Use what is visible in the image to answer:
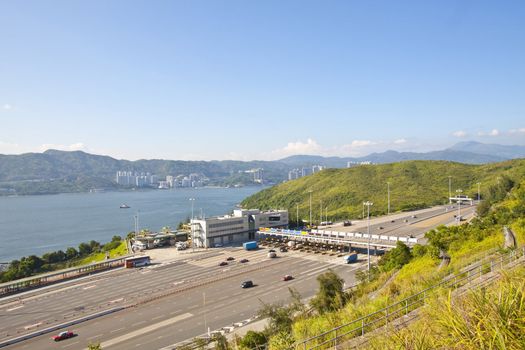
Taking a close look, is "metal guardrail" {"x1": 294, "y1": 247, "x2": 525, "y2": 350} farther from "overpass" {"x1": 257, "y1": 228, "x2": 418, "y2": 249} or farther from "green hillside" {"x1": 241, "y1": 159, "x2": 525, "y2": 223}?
"green hillside" {"x1": 241, "y1": 159, "x2": 525, "y2": 223}

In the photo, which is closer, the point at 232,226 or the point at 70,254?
the point at 232,226

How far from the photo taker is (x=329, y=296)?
59.1ft

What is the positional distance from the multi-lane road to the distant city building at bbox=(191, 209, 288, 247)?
15.7 feet

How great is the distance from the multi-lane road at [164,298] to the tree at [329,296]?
6.93 metres

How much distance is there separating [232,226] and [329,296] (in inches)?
1195

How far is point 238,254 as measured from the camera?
40.9 m

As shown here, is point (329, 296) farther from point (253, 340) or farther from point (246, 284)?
point (246, 284)

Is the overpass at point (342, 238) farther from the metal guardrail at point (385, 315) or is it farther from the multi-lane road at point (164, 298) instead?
the metal guardrail at point (385, 315)

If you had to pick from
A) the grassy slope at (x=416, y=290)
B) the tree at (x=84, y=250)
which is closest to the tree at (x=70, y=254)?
the tree at (x=84, y=250)

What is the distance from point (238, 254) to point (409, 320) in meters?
34.2

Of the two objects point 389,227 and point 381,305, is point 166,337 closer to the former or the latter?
point 381,305

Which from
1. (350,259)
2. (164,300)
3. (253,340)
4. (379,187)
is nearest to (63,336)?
(164,300)

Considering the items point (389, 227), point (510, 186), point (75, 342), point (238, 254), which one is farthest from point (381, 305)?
point (510, 186)

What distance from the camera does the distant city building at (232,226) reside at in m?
45.3
